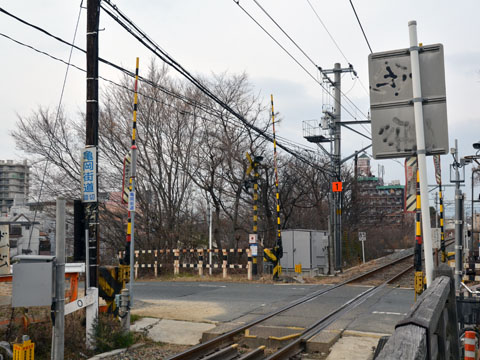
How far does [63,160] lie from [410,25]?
23070 millimetres

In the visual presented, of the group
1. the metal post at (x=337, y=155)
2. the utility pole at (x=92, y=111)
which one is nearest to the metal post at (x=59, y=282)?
the utility pole at (x=92, y=111)

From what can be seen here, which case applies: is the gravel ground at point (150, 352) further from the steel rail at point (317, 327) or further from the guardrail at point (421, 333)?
the guardrail at point (421, 333)

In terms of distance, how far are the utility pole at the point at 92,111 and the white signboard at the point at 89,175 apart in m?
0.09

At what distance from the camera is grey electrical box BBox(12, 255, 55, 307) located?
5688 mm

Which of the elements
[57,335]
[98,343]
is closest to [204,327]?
[98,343]

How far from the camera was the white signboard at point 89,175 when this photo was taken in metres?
9.24

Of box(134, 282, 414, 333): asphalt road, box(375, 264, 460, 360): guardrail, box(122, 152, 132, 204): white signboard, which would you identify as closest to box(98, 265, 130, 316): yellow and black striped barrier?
box(122, 152, 132, 204): white signboard

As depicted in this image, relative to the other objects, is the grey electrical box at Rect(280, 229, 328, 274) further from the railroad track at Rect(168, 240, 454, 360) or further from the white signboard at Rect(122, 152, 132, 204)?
the white signboard at Rect(122, 152, 132, 204)

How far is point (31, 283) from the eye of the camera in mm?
5746

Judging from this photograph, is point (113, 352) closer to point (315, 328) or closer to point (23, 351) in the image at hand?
point (23, 351)

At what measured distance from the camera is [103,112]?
2569cm

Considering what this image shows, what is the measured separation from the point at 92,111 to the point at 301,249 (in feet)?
58.6

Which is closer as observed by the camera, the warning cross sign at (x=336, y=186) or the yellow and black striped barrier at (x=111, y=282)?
the yellow and black striped barrier at (x=111, y=282)

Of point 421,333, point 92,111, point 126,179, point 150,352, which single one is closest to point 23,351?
point 150,352
